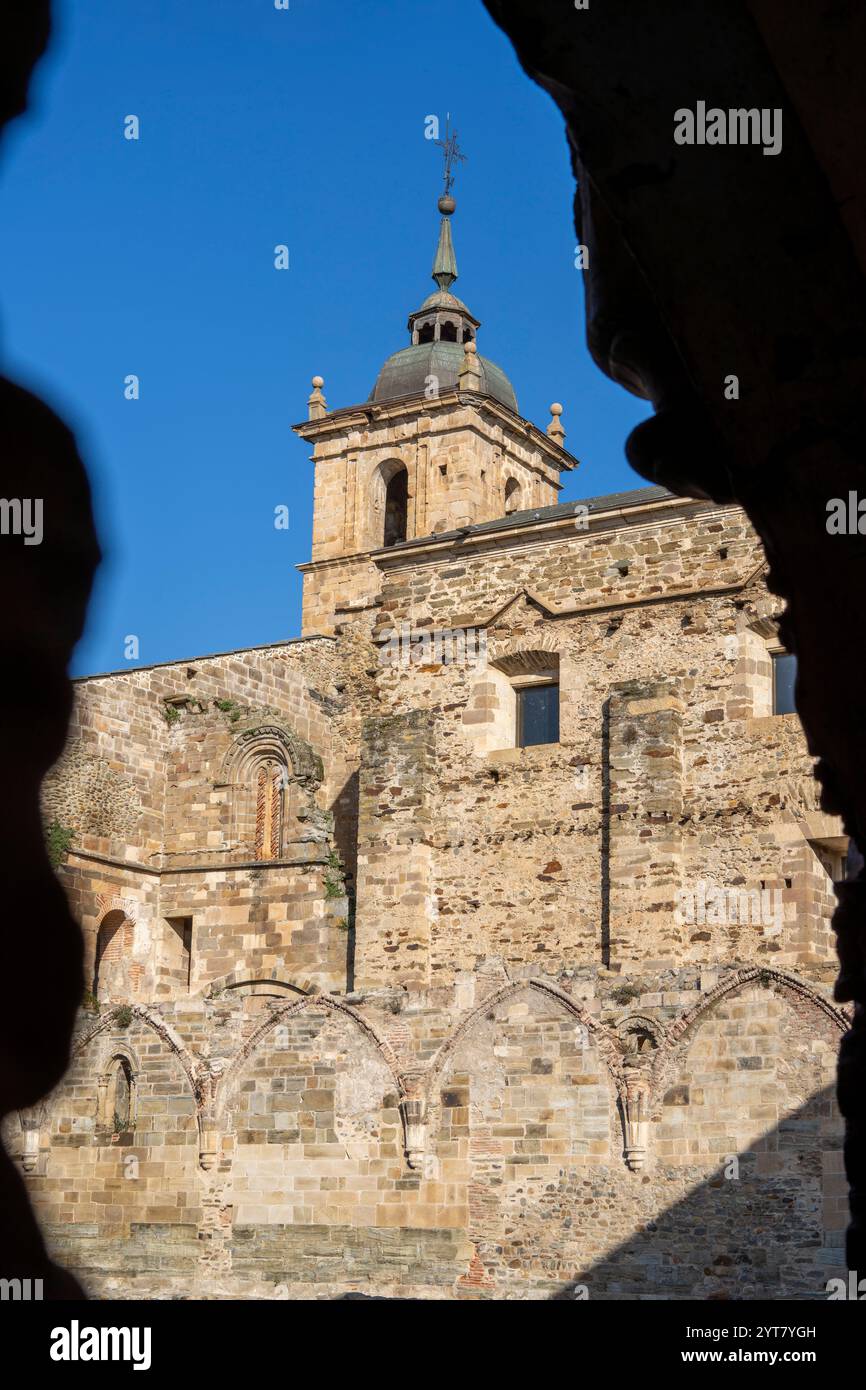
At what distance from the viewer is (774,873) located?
21.4m

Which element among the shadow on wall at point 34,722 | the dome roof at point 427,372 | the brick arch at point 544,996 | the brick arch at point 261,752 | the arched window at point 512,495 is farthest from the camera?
the dome roof at point 427,372

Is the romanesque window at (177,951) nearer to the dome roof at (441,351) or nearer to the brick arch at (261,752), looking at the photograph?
the brick arch at (261,752)

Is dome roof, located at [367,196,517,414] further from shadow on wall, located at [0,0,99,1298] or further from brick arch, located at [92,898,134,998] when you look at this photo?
shadow on wall, located at [0,0,99,1298]

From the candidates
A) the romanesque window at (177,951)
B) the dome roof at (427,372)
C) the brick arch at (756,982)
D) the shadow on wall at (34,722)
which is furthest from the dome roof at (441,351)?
the shadow on wall at (34,722)

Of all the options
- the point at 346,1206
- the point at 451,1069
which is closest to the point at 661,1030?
the point at 451,1069

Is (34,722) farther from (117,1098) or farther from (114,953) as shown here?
(114,953)

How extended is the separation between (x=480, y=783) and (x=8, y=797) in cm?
2293

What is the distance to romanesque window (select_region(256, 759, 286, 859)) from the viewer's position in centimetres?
2792

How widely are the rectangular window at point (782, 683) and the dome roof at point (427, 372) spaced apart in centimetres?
2028

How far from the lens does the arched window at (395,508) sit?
41.2 m

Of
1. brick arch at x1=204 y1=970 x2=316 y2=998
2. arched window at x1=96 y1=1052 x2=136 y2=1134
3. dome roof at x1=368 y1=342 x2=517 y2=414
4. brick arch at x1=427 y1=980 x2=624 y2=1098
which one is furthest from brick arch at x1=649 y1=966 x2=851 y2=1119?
dome roof at x1=368 y1=342 x2=517 y2=414

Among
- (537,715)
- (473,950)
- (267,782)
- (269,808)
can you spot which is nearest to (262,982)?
(269,808)

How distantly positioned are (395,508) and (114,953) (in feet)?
54.1

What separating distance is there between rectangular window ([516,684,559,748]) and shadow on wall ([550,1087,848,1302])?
8.77 metres
